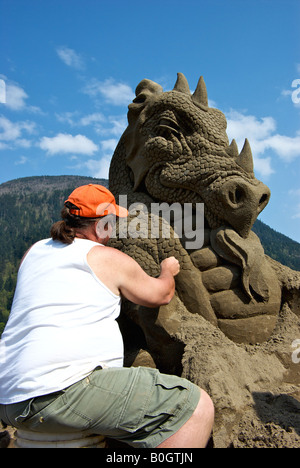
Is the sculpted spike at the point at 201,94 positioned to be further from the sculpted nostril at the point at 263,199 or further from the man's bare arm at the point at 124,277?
the man's bare arm at the point at 124,277

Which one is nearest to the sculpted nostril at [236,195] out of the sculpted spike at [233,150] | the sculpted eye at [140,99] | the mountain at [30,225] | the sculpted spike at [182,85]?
the sculpted spike at [233,150]

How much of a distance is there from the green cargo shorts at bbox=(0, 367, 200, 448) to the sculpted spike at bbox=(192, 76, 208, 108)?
281cm

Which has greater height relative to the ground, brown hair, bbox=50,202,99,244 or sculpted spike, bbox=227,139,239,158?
sculpted spike, bbox=227,139,239,158

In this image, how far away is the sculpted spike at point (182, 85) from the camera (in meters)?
3.84

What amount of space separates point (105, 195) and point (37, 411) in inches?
45.7

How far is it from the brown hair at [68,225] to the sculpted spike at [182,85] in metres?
2.23

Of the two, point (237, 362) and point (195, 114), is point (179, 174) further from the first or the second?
point (237, 362)

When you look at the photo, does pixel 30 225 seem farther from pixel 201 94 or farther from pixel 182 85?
pixel 201 94

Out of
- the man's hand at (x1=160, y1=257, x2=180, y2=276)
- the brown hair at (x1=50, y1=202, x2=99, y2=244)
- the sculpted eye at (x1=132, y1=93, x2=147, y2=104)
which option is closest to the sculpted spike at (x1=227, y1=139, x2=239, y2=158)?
the sculpted eye at (x1=132, y1=93, x2=147, y2=104)

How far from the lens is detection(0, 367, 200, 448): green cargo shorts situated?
5.40ft

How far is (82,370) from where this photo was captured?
1.69 meters


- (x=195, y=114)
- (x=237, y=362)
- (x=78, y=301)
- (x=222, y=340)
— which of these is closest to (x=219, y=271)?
(x=222, y=340)

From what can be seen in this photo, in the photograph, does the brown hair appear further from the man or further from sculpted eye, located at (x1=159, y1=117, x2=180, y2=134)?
sculpted eye, located at (x1=159, y1=117, x2=180, y2=134)

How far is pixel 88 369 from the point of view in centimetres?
170
